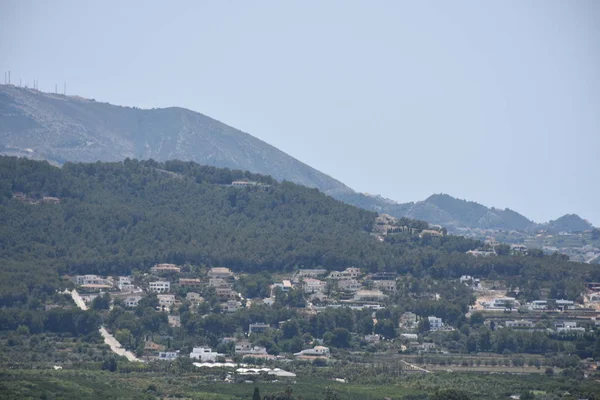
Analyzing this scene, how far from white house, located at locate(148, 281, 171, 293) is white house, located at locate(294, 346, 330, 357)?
19.8 meters

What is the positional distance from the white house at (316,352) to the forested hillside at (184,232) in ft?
70.9

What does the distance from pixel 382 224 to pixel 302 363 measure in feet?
171

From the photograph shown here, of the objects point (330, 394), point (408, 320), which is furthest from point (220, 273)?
point (330, 394)

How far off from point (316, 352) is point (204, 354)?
7.60 m

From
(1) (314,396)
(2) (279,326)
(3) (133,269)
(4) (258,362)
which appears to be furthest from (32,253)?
(1) (314,396)

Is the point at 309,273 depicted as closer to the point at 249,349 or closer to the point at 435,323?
the point at 435,323

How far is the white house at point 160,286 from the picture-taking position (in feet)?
381

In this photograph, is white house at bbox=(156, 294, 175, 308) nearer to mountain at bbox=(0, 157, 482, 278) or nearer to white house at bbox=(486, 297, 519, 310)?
mountain at bbox=(0, 157, 482, 278)

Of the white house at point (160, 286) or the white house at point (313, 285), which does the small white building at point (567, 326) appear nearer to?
the white house at point (313, 285)

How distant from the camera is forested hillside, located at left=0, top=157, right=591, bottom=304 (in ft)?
400

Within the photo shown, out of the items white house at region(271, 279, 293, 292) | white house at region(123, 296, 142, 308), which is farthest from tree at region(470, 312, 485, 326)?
white house at region(123, 296, 142, 308)

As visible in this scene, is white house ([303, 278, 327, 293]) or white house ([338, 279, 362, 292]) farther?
white house ([338, 279, 362, 292])

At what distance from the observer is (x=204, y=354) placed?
96438 mm

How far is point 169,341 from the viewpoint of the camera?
99.1 meters
